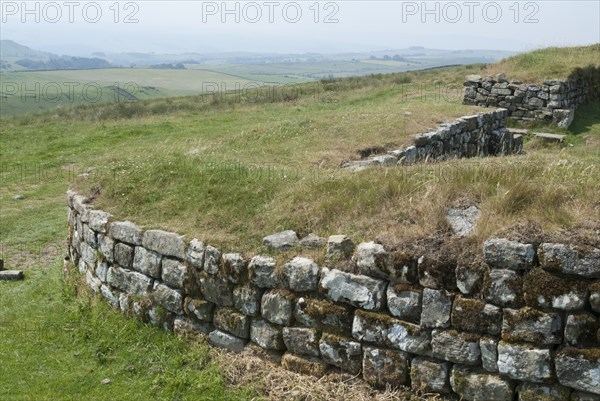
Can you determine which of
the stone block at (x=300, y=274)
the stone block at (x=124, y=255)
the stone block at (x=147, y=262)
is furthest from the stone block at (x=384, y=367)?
the stone block at (x=124, y=255)

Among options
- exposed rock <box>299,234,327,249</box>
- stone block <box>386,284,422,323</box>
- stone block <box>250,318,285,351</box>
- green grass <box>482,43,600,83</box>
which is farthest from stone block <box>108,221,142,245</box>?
green grass <box>482,43,600,83</box>

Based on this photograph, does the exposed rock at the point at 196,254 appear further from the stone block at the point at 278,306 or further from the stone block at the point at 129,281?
the stone block at the point at 278,306

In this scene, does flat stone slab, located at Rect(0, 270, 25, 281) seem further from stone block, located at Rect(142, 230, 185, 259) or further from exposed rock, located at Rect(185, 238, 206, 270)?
exposed rock, located at Rect(185, 238, 206, 270)

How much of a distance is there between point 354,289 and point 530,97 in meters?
16.8

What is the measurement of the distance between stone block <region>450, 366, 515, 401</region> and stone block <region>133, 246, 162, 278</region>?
11.9 ft

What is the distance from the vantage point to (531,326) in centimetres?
543

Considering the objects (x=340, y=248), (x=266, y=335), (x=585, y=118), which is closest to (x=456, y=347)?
(x=340, y=248)

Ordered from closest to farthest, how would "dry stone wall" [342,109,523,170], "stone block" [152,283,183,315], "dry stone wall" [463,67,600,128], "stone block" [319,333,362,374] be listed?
"stone block" [319,333,362,374] < "stone block" [152,283,183,315] < "dry stone wall" [342,109,523,170] < "dry stone wall" [463,67,600,128]

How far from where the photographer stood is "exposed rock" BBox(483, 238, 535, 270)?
5.47 m

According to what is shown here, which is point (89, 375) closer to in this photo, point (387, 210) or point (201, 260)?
point (201, 260)

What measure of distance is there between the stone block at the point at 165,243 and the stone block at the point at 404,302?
256 centimetres

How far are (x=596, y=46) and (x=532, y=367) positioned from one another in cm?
2472

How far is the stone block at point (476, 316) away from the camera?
5.58 metres

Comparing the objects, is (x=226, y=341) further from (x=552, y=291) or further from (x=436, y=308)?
(x=552, y=291)
